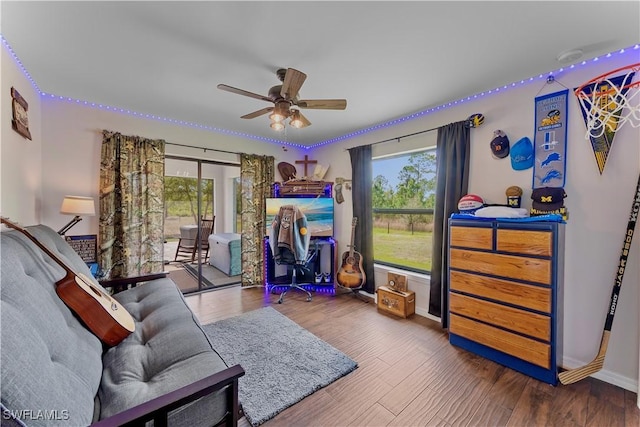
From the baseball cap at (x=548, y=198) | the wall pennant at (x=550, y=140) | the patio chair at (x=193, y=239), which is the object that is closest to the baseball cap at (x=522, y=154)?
the wall pennant at (x=550, y=140)

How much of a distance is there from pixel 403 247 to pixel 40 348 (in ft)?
10.9

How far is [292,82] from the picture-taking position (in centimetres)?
176

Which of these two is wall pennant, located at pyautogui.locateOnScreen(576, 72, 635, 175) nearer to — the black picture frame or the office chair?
the office chair

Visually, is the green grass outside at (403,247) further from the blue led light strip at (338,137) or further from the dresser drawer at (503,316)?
the blue led light strip at (338,137)

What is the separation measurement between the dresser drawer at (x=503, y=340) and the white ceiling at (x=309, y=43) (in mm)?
2141

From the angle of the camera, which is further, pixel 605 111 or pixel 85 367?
pixel 605 111

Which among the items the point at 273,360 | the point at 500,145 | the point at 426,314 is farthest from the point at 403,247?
the point at 273,360

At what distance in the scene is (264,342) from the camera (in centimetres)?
235

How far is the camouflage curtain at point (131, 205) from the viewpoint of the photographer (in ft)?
9.60

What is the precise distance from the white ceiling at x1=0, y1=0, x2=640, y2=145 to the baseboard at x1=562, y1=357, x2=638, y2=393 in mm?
2359

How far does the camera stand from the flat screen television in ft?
12.7

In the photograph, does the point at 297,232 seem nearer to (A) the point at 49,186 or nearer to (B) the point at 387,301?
(B) the point at 387,301

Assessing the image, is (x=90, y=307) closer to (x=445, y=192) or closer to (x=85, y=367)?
(x=85, y=367)

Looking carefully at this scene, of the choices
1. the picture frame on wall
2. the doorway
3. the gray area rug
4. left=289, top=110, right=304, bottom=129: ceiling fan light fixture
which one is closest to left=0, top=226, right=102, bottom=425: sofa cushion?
the gray area rug
